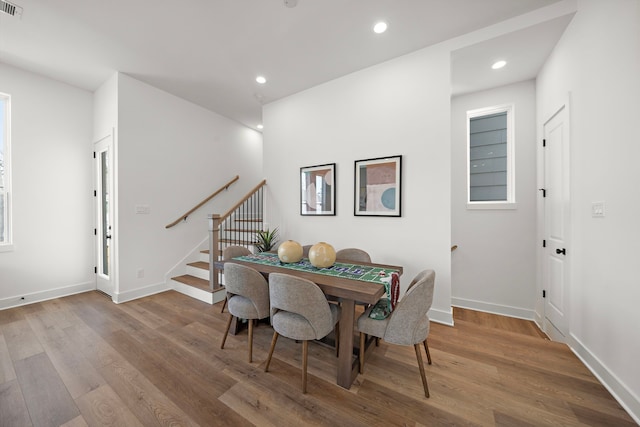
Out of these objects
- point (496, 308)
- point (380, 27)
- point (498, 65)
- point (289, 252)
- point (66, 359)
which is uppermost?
point (380, 27)

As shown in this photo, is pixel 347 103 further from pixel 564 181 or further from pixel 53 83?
pixel 53 83

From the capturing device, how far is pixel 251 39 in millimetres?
2646

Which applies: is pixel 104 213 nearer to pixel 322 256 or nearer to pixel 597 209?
pixel 322 256

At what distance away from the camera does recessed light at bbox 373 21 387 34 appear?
238cm

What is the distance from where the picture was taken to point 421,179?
2.75 meters

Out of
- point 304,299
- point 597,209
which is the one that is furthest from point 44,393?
point 597,209

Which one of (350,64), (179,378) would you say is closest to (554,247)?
(350,64)

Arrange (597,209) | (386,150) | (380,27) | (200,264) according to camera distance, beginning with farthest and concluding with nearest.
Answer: (200,264), (386,150), (380,27), (597,209)

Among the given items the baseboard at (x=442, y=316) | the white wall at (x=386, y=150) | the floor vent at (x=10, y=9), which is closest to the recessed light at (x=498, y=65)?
the white wall at (x=386, y=150)

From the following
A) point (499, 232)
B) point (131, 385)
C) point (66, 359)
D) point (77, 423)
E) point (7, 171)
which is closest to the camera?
point (77, 423)

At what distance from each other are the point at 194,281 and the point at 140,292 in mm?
732

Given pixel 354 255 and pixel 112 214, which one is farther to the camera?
pixel 112 214

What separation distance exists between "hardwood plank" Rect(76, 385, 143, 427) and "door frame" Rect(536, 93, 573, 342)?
3.72 m

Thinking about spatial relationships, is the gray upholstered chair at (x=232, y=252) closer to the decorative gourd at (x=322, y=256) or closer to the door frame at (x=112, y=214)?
the decorative gourd at (x=322, y=256)
